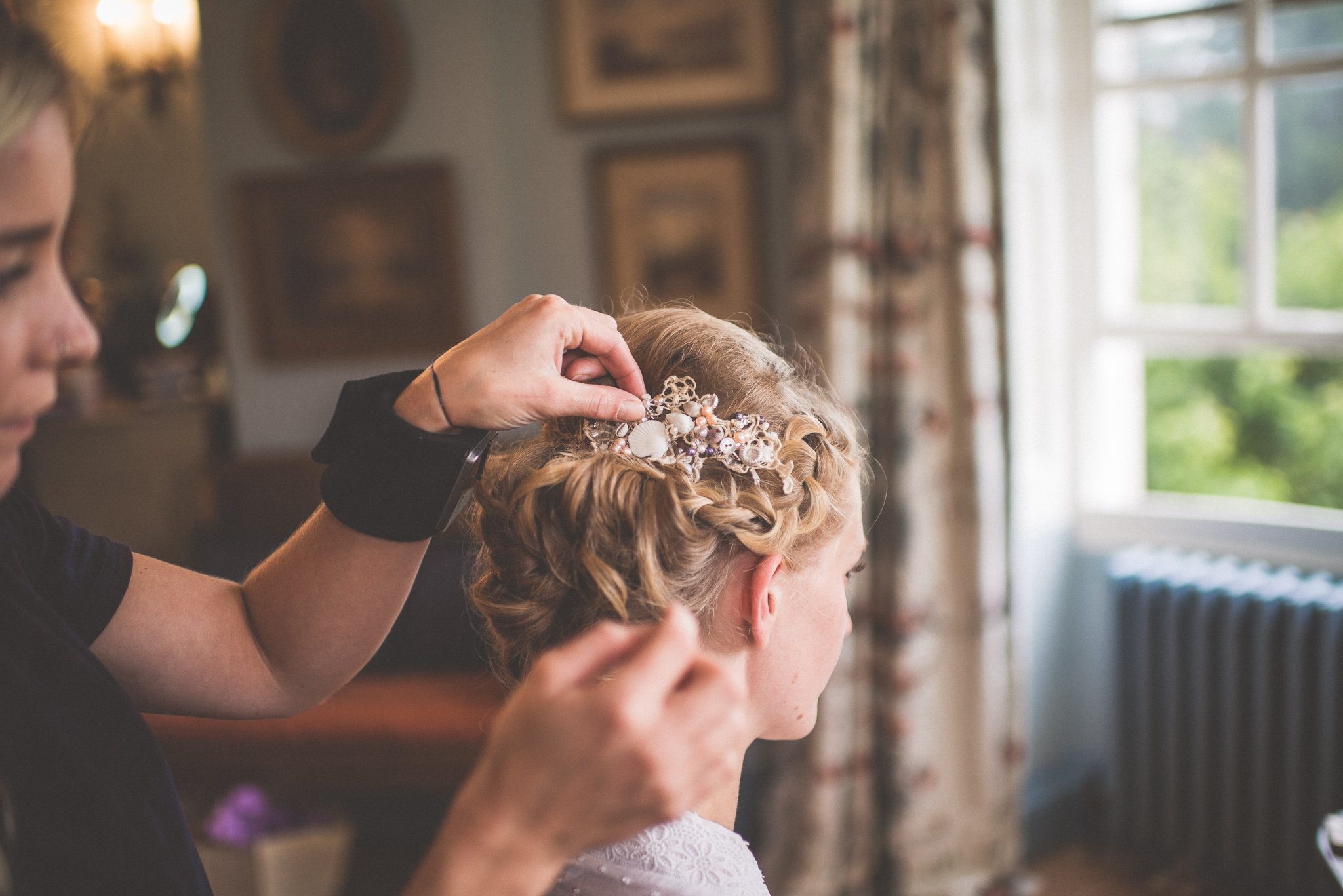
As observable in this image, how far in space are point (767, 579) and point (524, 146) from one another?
2.46 metres

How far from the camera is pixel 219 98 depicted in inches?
125

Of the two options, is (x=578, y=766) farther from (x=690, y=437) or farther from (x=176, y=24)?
(x=176, y=24)

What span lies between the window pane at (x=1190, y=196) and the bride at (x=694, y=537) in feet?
6.57

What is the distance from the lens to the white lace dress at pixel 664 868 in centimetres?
87

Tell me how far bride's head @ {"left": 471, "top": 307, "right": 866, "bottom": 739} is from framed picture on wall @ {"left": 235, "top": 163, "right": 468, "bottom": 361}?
216cm

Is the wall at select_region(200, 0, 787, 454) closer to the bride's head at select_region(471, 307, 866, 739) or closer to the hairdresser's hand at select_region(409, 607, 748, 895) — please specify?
the bride's head at select_region(471, 307, 866, 739)

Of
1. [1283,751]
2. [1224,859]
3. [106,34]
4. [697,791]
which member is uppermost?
[106,34]

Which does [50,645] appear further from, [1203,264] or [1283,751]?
[1203,264]

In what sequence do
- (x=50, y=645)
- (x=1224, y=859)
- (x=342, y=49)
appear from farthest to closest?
1. (x=342, y=49)
2. (x=1224, y=859)
3. (x=50, y=645)

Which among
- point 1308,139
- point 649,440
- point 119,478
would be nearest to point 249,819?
point 119,478

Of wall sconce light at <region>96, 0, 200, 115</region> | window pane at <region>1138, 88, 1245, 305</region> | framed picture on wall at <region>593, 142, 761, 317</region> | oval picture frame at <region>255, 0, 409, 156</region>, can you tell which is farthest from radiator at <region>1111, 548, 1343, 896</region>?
wall sconce light at <region>96, 0, 200, 115</region>

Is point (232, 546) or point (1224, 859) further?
point (232, 546)

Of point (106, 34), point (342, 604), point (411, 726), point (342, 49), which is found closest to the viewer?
point (342, 604)

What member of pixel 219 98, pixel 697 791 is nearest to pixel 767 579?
pixel 697 791
